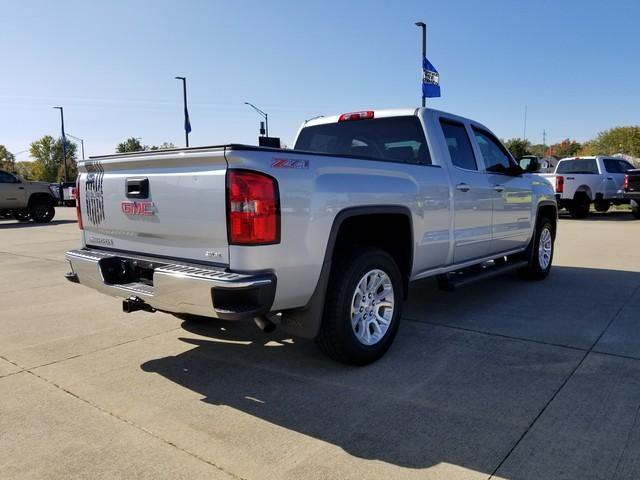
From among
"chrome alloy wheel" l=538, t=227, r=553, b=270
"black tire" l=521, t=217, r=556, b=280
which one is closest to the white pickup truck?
"chrome alloy wheel" l=538, t=227, r=553, b=270

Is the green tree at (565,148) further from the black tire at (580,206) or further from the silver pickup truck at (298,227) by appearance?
the silver pickup truck at (298,227)

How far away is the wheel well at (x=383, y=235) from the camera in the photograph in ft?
12.8

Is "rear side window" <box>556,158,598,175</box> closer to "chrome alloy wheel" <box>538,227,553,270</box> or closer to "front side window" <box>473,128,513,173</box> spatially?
"chrome alloy wheel" <box>538,227,553,270</box>

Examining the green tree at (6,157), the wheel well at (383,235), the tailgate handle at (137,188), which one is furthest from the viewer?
the green tree at (6,157)

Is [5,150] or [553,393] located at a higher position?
[5,150]

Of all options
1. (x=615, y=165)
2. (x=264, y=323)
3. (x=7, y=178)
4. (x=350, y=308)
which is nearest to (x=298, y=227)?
(x=264, y=323)

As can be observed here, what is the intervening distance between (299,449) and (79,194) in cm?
283

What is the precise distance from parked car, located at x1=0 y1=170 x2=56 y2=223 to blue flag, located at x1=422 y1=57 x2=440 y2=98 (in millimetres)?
14231

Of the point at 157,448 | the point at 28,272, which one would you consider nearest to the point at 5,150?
the point at 28,272

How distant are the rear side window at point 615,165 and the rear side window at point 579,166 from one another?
0.45 metres

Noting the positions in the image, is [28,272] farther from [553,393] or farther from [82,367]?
[553,393]

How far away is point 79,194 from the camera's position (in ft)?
14.3

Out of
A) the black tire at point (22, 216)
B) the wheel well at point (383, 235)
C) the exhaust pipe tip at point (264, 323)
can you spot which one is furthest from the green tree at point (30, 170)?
the exhaust pipe tip at point (264, 323)

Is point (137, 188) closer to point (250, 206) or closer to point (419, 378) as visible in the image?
point (250, 206)
